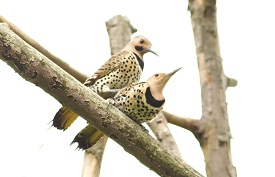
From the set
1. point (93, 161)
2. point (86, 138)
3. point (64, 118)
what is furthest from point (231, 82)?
point (64, 118)

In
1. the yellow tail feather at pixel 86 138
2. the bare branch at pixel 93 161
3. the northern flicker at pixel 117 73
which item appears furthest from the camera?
the bare branch at pixel 93 161

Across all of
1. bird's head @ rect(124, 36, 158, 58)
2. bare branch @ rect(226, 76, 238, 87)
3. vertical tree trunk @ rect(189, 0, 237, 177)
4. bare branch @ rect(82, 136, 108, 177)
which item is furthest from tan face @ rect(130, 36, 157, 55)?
bare branch @ rect(82, 136, 108, 177)

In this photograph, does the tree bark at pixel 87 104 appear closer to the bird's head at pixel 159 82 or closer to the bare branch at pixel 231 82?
the bird's head at pixel 159 82

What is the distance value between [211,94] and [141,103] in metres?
0.60

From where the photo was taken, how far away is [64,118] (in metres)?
2.19

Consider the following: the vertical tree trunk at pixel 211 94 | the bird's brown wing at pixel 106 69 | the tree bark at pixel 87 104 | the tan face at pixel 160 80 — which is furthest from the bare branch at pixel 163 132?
the tree bark at pixel 87 104

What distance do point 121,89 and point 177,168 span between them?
54 cm

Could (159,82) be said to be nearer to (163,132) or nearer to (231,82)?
(163,132)

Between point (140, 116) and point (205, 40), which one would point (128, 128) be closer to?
point (140, 116)

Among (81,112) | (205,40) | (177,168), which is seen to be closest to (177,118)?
(205,40)

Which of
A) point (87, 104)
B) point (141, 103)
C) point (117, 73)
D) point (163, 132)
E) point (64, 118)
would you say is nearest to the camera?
point (87, 104)

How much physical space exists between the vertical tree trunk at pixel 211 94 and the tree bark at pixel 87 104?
1.61 ft

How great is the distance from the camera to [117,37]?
3504 millimetres

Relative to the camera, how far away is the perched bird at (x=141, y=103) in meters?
2.28
